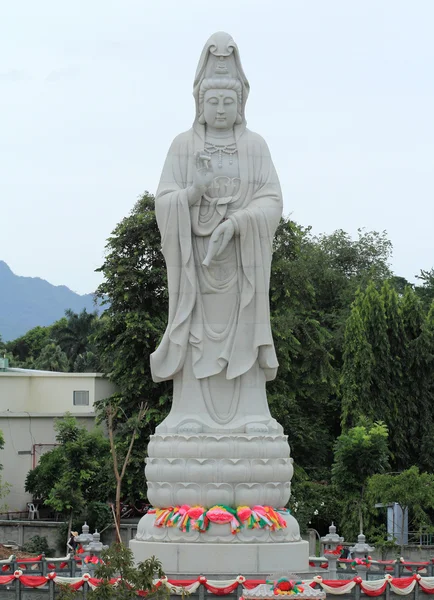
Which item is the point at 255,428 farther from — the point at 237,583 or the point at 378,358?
the point at 378,358

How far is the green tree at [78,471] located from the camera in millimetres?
31078

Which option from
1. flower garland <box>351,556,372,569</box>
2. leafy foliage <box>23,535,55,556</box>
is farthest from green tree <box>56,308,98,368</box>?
flower garland <box>351,556,372,569</box>

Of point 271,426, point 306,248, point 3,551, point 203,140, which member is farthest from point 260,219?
point 306,248

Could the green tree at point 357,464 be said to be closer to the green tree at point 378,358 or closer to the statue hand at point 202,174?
the green tree at point 378,358

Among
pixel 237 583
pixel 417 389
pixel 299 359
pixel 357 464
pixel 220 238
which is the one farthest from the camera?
pixel 299 359

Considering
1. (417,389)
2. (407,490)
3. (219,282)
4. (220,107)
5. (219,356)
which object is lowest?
(407,490)

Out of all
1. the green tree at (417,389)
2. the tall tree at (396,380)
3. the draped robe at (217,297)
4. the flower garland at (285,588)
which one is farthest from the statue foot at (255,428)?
the green tree at (417,389)

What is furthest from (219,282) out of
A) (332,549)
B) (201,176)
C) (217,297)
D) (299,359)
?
(299,359)

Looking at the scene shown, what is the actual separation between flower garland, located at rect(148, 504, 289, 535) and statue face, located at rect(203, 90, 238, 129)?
587 centimetres

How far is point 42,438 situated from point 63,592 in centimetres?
2237

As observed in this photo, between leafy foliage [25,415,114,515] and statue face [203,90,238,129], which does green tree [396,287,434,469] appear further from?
statue face [203,90,238,129]

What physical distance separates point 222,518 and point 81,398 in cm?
2291

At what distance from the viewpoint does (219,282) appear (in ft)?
64.8

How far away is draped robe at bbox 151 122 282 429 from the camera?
19562 mm
